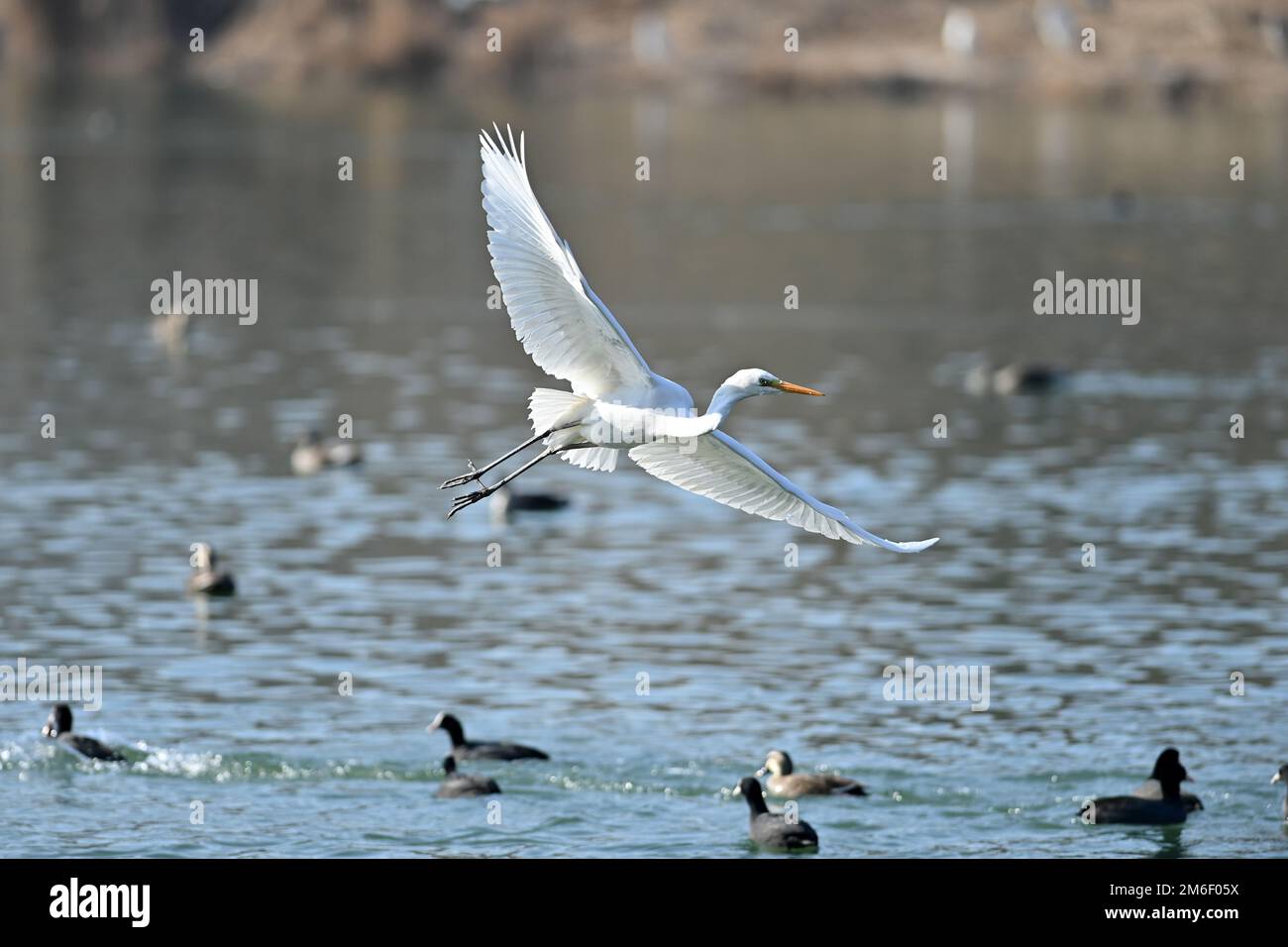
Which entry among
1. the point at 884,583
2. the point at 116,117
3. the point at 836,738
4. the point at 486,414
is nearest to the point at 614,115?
the point at 116,117

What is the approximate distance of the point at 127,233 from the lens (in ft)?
200

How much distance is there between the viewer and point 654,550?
30141mm

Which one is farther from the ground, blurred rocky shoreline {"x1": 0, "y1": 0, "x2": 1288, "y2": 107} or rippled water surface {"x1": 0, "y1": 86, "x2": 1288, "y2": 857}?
blurred rocky shoreline {"x1": 0, "y1": 0, "x2": 1288, "y2": 107}

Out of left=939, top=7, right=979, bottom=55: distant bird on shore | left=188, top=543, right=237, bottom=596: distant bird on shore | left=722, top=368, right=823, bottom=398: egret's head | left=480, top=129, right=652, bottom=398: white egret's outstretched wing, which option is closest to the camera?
left=480, top=129, right=652, bottom=398: white egret's outstretched wing

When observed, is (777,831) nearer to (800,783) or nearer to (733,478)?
(800,783)

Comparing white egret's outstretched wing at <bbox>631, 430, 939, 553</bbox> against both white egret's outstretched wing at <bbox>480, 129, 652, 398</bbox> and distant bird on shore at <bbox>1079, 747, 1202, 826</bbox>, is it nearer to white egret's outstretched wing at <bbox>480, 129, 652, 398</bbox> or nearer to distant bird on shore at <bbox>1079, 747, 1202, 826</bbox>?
white egret's outstretched wing at <bbox>480, 129, 652, 398</bbox>

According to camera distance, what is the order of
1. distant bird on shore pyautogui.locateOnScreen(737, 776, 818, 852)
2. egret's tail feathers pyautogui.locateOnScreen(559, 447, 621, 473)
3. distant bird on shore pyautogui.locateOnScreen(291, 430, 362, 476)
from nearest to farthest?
egret's tail feathers pyautogui.locateOnScreen(559, 447, 621, 473) → distant bird on shore pyautogui.locateOnScreen(737, 776, 818, 852) → distant bird on shore pyautogui.locateOnScreen(291, 430, 362, 476)

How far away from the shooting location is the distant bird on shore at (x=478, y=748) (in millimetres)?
21484

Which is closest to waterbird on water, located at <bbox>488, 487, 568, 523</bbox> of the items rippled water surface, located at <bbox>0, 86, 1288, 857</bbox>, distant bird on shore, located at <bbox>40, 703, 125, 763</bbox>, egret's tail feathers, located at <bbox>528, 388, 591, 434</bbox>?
rippled water surface, located at <bbox>0, 86, 1288, 857</bbox>

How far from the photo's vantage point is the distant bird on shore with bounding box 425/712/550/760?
70.5ft

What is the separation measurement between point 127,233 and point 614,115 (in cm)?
3587

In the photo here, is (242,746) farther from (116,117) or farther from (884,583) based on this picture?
(116,117)

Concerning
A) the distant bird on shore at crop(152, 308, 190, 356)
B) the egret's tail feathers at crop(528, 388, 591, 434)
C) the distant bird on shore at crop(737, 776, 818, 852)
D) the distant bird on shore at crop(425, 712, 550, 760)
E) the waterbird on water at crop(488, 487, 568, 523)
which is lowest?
the distant bird on shore at crop(737, 776, 818, 852)

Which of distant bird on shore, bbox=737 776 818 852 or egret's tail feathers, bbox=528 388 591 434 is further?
distant bird on shore, bbox=737 776 818 852
